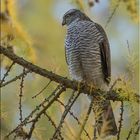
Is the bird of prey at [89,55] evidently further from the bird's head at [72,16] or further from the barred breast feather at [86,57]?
the bird's head at [72,16]

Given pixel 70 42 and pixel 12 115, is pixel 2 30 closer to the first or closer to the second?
pixel 12 115

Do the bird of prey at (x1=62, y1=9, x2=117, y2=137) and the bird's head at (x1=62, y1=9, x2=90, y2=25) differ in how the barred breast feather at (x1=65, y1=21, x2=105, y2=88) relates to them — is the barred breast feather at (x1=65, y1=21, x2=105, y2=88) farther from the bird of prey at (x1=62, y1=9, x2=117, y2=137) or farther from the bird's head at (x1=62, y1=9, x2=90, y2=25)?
the bird's head at (x1=62, y1=9, x2=90, y2=25)

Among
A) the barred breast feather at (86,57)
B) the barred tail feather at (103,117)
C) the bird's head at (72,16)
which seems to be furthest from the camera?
the bird's head at (72,16)

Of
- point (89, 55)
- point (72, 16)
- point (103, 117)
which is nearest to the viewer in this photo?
point (103, 117)

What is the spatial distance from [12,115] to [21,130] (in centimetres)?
56

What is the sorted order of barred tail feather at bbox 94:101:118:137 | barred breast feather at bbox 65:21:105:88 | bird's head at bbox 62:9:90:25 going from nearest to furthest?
barred tail feather at bbox 94:101:118:137
barred breast feather at bbox 65:21:105:88
bird's head at bbox 62:9:90:25

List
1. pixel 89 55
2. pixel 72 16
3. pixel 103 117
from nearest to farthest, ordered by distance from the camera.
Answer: pixel 103 117, pixel 89 55, pixel 72 16

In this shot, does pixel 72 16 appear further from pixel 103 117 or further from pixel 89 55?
pixel 103 117

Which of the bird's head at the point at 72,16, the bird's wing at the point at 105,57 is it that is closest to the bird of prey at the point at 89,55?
the bird's wing at the point at 105,57

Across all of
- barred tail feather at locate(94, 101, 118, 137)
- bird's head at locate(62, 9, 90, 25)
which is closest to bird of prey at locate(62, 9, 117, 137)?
bird's head at locate(62, 9, 90, 25)

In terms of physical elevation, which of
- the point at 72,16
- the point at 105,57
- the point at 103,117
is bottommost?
the point at 103,117

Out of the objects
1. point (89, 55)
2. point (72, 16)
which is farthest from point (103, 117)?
point (72, 16)

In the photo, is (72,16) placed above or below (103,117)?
above

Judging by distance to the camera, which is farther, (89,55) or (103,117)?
(89,55)
